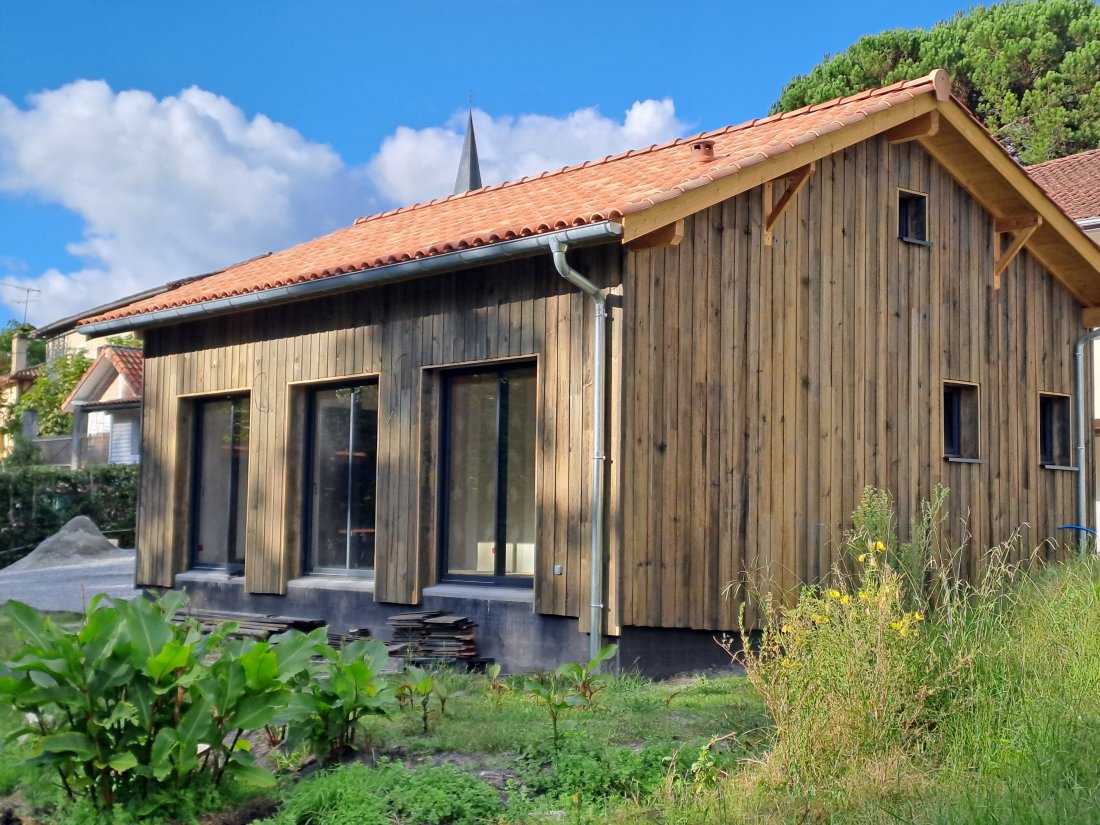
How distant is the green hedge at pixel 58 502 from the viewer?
2325 centimetres

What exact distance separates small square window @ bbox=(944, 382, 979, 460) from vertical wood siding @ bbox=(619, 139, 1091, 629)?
11 centimetres

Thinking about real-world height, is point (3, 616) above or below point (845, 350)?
below

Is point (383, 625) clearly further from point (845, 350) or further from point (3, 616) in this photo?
point (3, 616)

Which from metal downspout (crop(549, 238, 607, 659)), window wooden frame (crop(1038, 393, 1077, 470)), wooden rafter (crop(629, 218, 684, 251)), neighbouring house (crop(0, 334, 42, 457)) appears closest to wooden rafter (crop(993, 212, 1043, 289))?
window wooden frame (crop(1038, 393, 1077, 470))

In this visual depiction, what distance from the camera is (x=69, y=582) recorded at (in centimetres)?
1881

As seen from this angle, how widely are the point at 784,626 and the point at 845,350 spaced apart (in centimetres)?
489

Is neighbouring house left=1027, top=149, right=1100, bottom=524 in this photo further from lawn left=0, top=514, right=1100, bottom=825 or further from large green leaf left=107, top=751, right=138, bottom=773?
large green leaf left=107, top=751, right=138, bottom=773

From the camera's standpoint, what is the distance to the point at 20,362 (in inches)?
2272

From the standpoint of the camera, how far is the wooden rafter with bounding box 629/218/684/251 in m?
9.07

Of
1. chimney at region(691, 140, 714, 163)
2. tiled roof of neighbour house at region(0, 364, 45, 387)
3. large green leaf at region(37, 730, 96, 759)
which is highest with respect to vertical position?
tiled roof of neighbour house at region(0, 364, 45, 387)

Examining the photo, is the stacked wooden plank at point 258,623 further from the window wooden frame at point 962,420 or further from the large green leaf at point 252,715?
the window wooden frame at point 962,420

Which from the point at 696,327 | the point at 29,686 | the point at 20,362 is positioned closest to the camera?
the point at 29,686

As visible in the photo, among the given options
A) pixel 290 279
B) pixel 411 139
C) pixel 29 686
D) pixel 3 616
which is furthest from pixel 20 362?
pixel 29 686

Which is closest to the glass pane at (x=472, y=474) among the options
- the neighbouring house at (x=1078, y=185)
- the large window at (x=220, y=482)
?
the large window at (x=220, y=482)
